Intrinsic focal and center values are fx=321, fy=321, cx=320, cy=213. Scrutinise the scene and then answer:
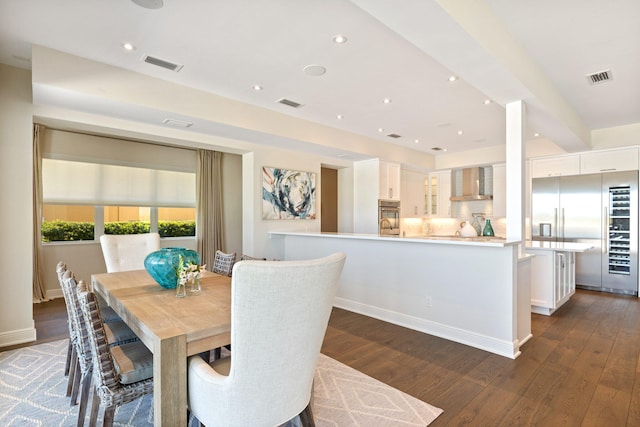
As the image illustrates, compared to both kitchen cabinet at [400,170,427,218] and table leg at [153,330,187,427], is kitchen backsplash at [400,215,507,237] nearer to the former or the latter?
kitchen cabinet at [400,170,427,218]

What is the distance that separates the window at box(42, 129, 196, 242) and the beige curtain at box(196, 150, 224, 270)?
11.8 inches

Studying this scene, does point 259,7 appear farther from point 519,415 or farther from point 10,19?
point 519,415

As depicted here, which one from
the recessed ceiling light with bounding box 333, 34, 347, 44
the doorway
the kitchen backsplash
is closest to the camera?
the recessed ceiling light with bounding box 333, 34, 347, 44

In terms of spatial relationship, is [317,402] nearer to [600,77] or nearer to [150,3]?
[150,3]

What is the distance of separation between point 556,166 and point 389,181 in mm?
3040

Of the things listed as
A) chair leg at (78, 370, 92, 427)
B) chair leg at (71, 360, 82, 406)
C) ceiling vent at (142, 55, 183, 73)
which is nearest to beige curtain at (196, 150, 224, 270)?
ceiling vent at (142, 55, 183, 73)

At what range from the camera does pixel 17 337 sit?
3.25 metres

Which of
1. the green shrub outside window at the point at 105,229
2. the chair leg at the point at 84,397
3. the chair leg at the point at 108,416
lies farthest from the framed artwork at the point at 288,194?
the chair leg at the point at 108,416

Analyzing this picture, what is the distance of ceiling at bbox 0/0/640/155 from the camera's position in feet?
7.52

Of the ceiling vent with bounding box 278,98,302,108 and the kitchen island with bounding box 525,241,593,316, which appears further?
the ceiling vent with bounding box 278,98,302,108

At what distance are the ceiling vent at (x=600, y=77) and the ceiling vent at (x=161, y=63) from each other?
4359 mm

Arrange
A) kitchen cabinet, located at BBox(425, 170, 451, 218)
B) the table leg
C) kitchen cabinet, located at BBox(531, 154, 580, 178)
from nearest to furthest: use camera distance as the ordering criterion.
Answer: the table leg, kitchen cabinet, located at BBox(531, 154, 580, 178), kitchen cabinet, located at BBox(425, 170, 451, 218)

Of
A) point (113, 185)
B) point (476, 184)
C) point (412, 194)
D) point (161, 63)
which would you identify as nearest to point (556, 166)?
point (476, 184)

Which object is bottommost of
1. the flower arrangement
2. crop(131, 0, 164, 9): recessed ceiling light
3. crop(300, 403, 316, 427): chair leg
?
crop(300, 403, 316, 427): chair leg
